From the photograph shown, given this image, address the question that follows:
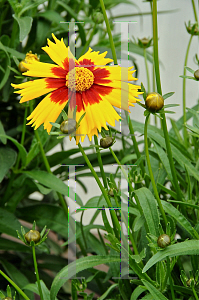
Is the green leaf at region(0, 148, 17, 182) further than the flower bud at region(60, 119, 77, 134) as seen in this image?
Yes

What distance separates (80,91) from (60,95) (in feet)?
0.06

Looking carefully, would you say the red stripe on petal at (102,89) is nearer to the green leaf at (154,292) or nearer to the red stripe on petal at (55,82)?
the red stripe on petal at (55,82)

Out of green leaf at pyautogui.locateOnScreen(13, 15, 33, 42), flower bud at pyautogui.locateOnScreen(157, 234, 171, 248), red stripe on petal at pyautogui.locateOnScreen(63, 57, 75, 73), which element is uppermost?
green leaf at pyautogui.locateOnScreen(13, 15, 33, 42)

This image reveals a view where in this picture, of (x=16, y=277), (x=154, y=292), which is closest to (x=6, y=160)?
(x=16, y=277)

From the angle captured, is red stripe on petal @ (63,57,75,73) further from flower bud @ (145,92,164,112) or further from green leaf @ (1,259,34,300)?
green leaf @ (1,259,34,300)

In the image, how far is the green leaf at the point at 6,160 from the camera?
1.56 ft

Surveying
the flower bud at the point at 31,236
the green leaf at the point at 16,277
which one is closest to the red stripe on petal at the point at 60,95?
the flower bud at the point at 31,236

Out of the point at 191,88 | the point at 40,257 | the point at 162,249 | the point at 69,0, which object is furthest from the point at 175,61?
the point at 162,249

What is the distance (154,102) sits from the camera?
0.26 metres

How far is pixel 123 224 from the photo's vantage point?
1.20 ft

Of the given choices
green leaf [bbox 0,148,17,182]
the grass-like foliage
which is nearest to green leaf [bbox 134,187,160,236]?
the grass-like foliage

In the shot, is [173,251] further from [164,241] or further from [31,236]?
[31,236]

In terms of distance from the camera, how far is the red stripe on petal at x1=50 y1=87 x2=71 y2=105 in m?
0.29

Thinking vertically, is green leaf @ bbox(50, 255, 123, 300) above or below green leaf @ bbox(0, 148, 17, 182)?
below
